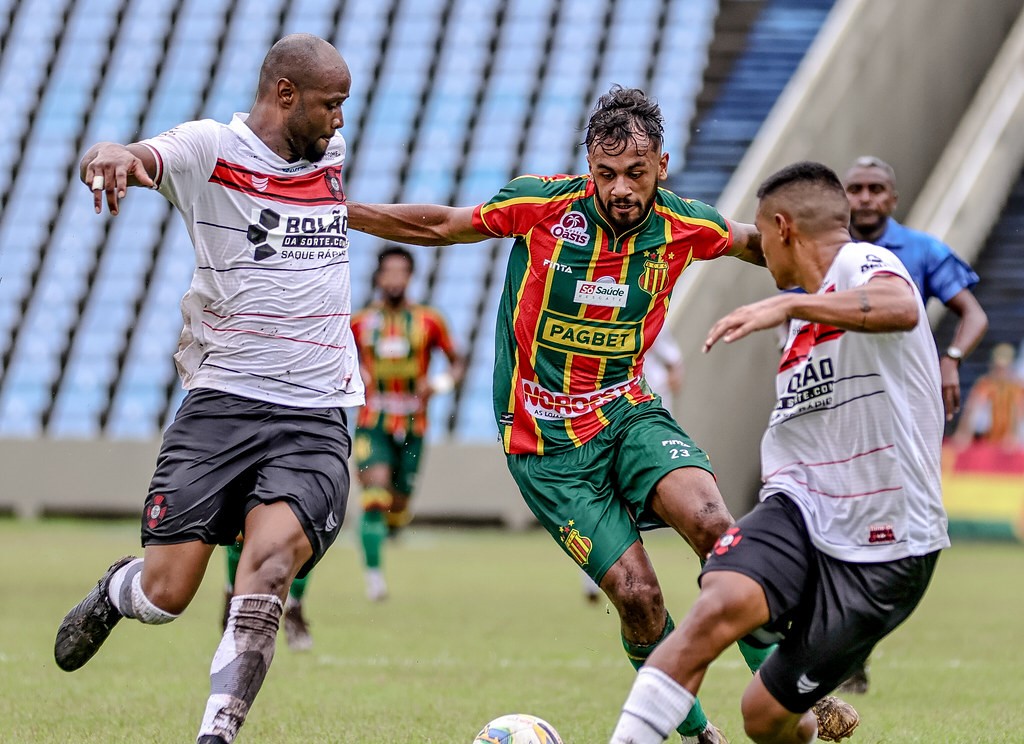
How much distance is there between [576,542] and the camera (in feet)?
19.8

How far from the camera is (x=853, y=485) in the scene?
16.4 feet

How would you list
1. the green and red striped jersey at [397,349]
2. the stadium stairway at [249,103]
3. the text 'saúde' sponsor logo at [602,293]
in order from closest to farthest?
the text 'saúde' sponsor logo at [602,293] < the green and red striped jersey at [397,349] < the stadium stairway at [249,103]

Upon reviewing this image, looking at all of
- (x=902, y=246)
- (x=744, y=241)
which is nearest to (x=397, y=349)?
(x=902, y=246)

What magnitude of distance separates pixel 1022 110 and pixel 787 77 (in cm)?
545

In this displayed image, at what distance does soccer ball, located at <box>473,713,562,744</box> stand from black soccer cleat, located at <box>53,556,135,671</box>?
1.53 meters

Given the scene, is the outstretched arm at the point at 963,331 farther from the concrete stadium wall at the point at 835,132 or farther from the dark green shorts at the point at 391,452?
the concrete stadium wall at the point at 835,132

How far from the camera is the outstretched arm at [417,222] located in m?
6.28

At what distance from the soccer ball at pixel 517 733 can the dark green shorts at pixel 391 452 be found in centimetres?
732

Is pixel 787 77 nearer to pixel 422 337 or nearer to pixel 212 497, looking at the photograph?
pixel 422 337

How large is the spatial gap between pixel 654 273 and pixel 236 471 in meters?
1.84

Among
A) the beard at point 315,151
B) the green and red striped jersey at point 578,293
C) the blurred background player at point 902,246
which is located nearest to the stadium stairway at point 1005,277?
the blurred background player at point 902,246

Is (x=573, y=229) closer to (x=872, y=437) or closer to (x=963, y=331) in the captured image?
(x=872, y=437)

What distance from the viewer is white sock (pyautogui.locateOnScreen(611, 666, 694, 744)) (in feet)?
15.5

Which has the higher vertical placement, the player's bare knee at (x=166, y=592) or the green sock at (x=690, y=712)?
the green sock at (x=690, y=712)
